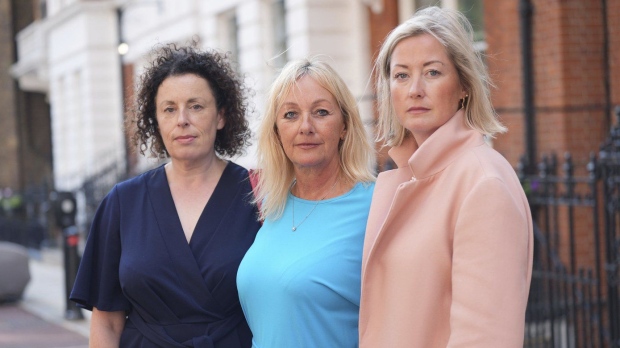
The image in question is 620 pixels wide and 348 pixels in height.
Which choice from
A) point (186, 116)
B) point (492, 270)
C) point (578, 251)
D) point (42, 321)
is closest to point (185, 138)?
point (186, 116)

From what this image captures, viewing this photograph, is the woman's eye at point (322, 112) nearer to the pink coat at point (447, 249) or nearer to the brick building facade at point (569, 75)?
the pink coat at point (447, 249)

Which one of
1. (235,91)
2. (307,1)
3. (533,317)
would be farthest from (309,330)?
(307,1)

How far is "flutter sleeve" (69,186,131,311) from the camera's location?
3570mm

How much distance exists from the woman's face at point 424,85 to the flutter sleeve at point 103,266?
4.81 ft

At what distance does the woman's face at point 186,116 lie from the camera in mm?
3543

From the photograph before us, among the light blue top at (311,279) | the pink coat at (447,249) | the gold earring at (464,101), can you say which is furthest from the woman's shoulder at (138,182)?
the gold earring at (464,101)

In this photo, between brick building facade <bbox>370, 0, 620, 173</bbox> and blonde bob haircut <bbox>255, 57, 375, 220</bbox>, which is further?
brick building facade <bbox>370, 0, 620, 173</bbox>

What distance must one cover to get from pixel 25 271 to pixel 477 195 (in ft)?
39.4

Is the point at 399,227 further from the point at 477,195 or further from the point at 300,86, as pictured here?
the point at 300,86

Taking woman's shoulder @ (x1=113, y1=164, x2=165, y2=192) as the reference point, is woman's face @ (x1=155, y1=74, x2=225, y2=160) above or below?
above

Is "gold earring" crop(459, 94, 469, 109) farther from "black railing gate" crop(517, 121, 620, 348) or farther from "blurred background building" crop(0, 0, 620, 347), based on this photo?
"black railing gate" crop(517, 121, 620, 348)

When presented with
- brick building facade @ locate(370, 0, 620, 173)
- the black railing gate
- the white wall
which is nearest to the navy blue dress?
the black railing gate

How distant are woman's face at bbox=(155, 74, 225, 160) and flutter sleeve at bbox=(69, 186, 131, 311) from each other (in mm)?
336

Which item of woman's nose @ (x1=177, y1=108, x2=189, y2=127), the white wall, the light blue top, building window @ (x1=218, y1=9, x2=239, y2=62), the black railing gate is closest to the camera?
the light blue top
